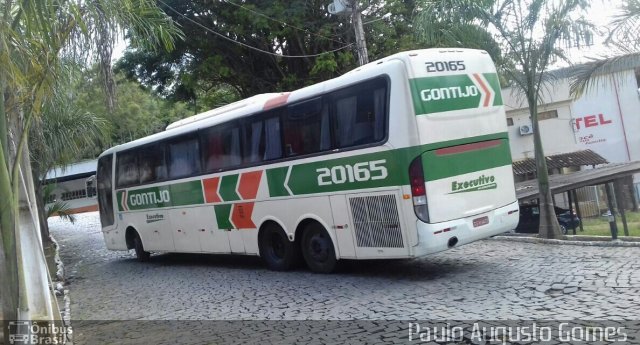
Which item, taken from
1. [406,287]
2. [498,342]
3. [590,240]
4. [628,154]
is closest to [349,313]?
[406,287]

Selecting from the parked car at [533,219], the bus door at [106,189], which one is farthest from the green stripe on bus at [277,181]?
the parked car at [533,219]

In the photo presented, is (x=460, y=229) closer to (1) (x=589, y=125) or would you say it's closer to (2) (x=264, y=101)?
(2) (x=264, y=101)

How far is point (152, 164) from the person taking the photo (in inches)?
563

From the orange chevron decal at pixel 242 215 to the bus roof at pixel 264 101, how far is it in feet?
5.52

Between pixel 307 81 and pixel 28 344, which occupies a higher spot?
pixel 307 81

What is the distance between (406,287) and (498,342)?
10.1 feet

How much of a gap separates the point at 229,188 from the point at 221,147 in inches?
32.6

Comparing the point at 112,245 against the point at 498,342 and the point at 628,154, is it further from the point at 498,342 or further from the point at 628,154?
the point at 628,154

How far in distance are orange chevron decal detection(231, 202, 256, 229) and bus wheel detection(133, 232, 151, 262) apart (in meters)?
4.69

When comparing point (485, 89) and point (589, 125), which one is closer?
point (485, 89)

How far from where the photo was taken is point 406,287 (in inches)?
342

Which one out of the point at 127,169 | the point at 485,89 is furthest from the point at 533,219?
the point at 127,169

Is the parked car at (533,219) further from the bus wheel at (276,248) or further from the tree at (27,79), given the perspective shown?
the tree at (27,79)

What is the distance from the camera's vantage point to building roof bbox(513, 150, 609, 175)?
25.8 metres
